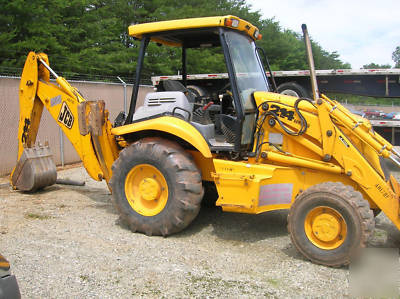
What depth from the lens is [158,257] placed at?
14.8ft

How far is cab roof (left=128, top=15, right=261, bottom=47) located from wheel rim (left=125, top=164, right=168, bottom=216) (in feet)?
5.58

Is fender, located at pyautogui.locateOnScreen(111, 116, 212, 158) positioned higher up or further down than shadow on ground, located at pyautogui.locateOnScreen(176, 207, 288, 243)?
higher up

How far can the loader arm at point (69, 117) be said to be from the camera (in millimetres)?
5762

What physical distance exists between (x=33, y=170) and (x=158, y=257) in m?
3.44

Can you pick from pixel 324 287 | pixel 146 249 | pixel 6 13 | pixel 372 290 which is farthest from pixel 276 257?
pixel 6 13

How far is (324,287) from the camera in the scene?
3871 millimetres

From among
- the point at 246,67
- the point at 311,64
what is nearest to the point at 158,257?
the point at 246,67

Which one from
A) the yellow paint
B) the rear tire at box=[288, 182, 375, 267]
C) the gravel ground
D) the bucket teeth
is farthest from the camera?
the bucket teeth

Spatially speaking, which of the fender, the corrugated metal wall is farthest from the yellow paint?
the corrugated metal wall

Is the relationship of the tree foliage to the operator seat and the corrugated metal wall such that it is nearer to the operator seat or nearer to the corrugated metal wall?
the corrugated metal wall

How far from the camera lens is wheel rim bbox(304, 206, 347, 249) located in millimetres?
4277

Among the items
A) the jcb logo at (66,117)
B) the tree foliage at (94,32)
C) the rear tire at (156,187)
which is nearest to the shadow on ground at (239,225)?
the rear tire at (156,187)

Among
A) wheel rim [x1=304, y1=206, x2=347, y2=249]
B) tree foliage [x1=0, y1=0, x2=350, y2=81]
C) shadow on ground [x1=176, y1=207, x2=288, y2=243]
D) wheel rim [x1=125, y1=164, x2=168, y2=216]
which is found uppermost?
tree foliage [x1=0, y1=0, x2=350, y2=81]

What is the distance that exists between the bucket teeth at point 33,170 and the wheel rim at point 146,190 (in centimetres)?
240
